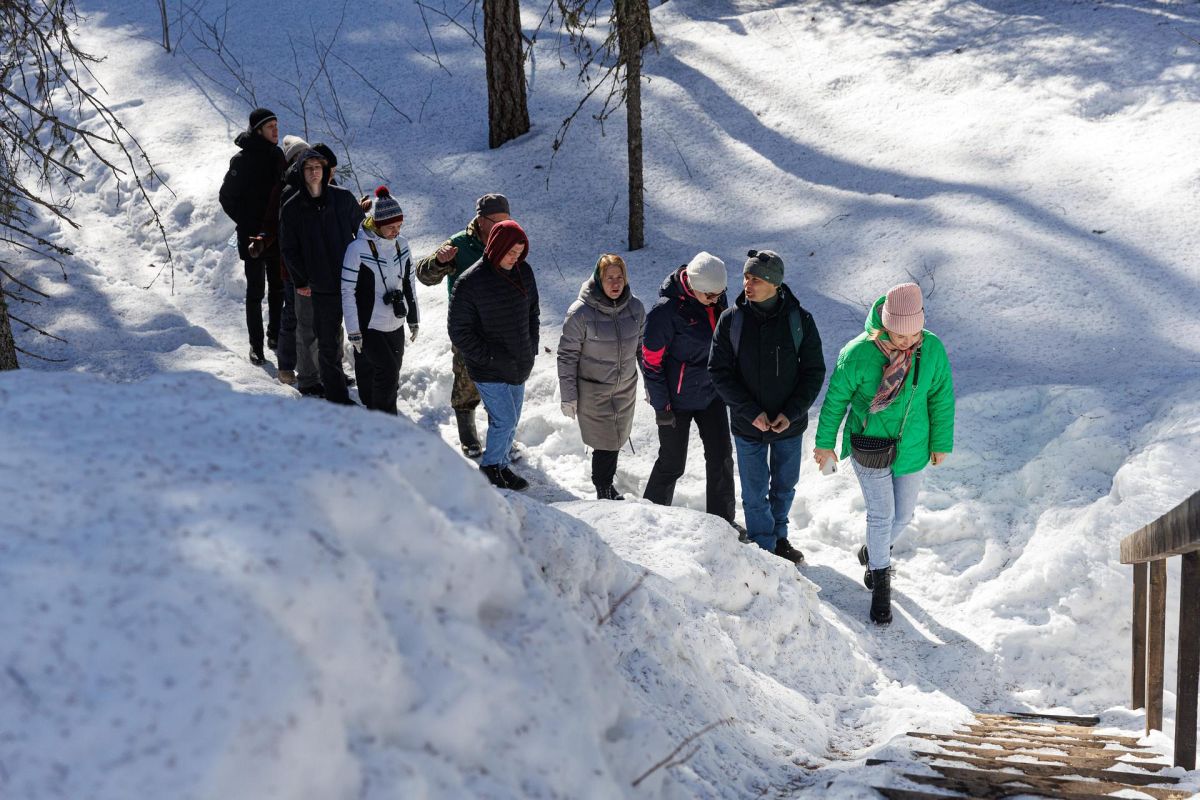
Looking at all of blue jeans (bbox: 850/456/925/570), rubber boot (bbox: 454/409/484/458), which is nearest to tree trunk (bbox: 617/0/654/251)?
rubber boot (bbox: 454/409/484/458)

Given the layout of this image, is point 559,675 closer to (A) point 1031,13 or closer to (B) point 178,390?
(B) point 178,390

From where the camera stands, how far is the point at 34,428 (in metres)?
2.49

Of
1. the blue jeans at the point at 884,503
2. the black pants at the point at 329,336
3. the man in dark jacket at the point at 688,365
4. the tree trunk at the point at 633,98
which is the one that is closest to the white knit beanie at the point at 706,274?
the man in dark jacket at the point at 688,365

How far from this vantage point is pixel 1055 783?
3.29 meters

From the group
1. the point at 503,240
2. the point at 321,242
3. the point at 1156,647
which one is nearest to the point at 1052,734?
the point at 1156,647

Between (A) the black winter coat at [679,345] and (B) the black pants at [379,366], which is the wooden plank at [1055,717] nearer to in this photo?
(A) the black winter coat at [679,345]

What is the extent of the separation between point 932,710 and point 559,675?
3.22 meters

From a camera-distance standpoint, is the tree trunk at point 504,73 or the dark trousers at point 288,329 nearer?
the dark trousers at point 288,329

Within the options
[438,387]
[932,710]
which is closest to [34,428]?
[932,710]

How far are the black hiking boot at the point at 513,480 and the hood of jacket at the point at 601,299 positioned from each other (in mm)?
1395

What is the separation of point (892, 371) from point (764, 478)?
1238mm

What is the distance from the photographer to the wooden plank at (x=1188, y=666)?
367 cm

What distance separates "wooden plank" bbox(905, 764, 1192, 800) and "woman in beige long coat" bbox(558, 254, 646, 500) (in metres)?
3.93

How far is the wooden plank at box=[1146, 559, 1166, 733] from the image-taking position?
4.52 meters
